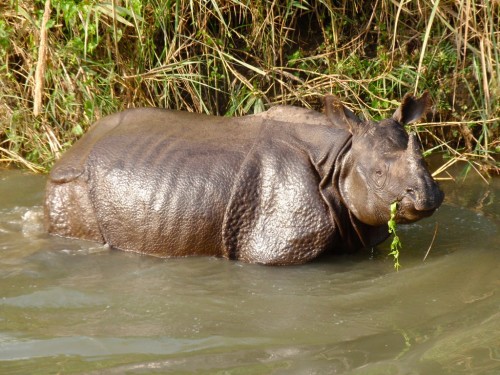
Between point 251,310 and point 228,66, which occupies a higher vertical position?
point 228,66

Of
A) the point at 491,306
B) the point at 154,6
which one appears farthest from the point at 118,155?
the point at 491,306

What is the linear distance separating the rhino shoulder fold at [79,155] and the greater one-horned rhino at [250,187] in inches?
0.4

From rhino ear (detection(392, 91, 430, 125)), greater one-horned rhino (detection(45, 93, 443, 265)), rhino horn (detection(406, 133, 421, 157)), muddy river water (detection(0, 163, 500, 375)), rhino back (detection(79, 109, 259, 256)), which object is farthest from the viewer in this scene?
rhino ear (detection(392, 91, 430, 125))

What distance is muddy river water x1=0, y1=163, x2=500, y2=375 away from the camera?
14.0 feet

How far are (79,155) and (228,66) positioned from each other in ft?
6.63

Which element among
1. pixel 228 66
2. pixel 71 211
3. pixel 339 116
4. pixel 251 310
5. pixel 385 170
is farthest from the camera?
pixel 228 66

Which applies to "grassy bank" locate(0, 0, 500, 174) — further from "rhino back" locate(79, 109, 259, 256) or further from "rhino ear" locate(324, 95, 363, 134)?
"rhino ear" locate(324, 95, 363, 134)

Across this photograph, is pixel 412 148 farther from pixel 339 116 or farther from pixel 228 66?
pixel 228 66

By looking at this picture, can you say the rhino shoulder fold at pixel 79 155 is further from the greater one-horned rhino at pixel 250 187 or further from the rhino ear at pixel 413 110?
the rhino ear at pixel 413 110

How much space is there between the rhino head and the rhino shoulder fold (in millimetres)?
1610

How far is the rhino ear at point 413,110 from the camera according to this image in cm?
603

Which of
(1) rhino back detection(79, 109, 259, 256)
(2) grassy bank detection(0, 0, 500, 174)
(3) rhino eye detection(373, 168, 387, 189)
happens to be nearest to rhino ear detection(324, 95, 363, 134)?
(3) rhino eye detection(373, 168, 387, 189)

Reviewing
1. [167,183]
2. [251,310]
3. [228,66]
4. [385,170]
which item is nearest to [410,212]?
[385,170]

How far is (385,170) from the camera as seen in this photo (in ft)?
18.6
